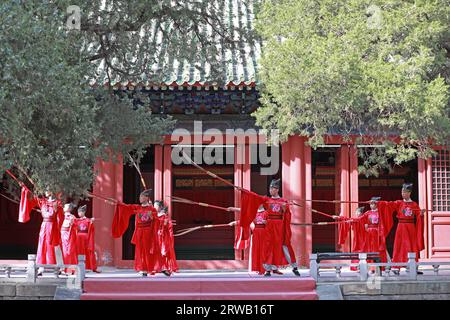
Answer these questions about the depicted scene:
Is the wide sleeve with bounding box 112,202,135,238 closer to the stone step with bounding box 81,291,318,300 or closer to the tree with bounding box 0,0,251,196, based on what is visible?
the tree with bounding box 0,0,251,196

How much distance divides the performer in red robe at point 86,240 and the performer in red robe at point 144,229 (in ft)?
3.53

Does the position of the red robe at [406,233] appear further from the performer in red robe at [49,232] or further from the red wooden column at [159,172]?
the performer in red robe at [49,232]

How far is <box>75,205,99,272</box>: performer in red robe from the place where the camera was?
11.7 meters

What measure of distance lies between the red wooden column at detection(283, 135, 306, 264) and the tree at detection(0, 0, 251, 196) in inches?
133

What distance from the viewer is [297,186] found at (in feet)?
42.9

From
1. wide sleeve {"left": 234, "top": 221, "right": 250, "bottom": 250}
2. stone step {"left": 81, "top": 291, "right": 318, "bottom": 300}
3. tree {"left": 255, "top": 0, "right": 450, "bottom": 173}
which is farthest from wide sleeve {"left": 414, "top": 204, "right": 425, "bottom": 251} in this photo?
wide sleeve {"left": 234, "top": 221, "right": 250, "bottom": 250}

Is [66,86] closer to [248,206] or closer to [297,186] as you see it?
[248,206]

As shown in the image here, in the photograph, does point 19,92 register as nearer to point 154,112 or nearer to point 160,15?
point 160,15

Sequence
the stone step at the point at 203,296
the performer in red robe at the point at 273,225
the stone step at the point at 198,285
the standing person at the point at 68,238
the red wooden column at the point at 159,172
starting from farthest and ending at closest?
the red wooden column at the point at 159,172 < the standing person at the point at 68,238 < the performer in red robe at the point at 273,225 < the stone step at the point at 198,285 < the stone step at the point at 203,296

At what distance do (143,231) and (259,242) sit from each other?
176cm

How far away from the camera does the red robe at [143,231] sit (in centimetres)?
1096

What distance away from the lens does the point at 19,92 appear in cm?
704

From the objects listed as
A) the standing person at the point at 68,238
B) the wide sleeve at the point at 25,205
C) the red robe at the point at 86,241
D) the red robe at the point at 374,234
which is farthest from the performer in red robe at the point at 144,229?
the red robe at the point at 374,234
